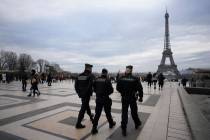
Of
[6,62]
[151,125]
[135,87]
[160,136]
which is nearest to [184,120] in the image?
[151,125]

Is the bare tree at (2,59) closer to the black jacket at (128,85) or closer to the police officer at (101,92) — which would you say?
the police officer at (101,92)

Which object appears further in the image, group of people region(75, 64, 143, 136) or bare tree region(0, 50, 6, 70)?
bare tree region(0, 50, 6, 70)

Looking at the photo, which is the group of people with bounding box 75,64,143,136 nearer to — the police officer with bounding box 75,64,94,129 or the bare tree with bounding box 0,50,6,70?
the police officer with bounding box 75,64,94,129

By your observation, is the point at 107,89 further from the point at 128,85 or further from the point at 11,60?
the point at 11,60

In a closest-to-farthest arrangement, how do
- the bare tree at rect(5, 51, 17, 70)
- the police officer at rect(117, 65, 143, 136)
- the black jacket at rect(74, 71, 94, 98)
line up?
1. the police officer at rect(117, 65, 143, 136)
2. the black jacket at rect(74, 71, 94, 98)
3. the bare tree at rect(5, 51, 17, 70)

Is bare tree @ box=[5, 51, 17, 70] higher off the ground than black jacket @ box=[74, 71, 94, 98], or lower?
higher

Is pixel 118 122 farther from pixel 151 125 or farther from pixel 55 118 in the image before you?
pixel 55 118

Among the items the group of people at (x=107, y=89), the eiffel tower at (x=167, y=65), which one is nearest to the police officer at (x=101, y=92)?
the group of people at (x=107, y=89)

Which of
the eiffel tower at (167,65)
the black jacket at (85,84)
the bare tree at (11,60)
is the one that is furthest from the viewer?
the eiffel tower at (167,65)

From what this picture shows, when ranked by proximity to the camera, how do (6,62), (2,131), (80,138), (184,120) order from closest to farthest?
(80,138)
(2,131)
(184,120)
(6,62)

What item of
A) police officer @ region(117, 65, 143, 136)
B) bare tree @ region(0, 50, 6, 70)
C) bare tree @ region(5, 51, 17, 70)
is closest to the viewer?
police officer @ region(117, 65, 143, 136)

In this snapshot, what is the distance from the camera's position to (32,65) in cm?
8975

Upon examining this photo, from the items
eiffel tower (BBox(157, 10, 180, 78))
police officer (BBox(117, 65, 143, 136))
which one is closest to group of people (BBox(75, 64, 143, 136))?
police officer (BBox(117, 65, 143, 136))

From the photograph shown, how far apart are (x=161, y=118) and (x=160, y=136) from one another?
2.09m
